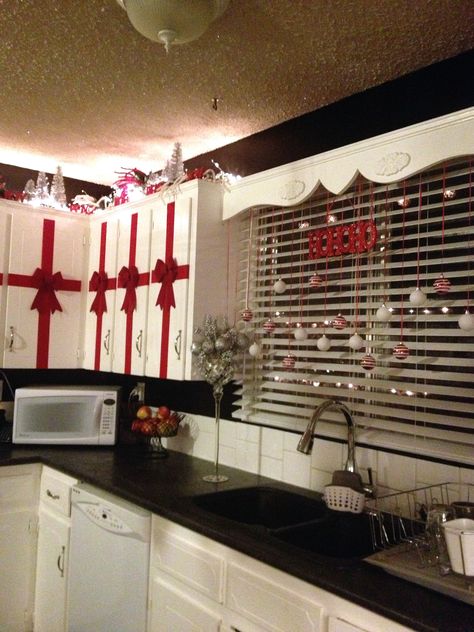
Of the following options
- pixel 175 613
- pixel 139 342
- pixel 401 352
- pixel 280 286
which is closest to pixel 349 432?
pixel 401 352

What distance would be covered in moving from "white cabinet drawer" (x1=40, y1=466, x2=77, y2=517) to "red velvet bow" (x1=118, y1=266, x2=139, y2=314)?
907mm

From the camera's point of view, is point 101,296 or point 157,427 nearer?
point 157,427

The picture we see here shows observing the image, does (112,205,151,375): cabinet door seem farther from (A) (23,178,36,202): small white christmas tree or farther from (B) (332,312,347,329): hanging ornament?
(B) (332,312,347,329): hanging ornament

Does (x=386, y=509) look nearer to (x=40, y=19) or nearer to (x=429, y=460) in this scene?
(x=429, y=460)

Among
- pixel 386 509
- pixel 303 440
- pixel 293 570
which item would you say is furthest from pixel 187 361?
pixel 293 570

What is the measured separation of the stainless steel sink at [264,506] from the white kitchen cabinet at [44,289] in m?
1.58

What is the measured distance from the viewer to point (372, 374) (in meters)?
2.17

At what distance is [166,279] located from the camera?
9.14 feet

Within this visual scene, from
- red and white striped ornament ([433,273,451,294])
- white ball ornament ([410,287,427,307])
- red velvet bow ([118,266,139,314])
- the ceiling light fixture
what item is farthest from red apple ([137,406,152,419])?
the ceiling light fixture

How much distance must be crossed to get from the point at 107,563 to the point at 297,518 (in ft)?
2.52

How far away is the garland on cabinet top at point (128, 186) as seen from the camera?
8.93 ft

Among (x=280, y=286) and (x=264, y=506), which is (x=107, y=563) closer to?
(x=264, y=506)

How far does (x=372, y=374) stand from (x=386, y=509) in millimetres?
488

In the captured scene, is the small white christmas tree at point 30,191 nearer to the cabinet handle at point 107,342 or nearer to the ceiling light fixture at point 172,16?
the cabinet handle at point 107,342
